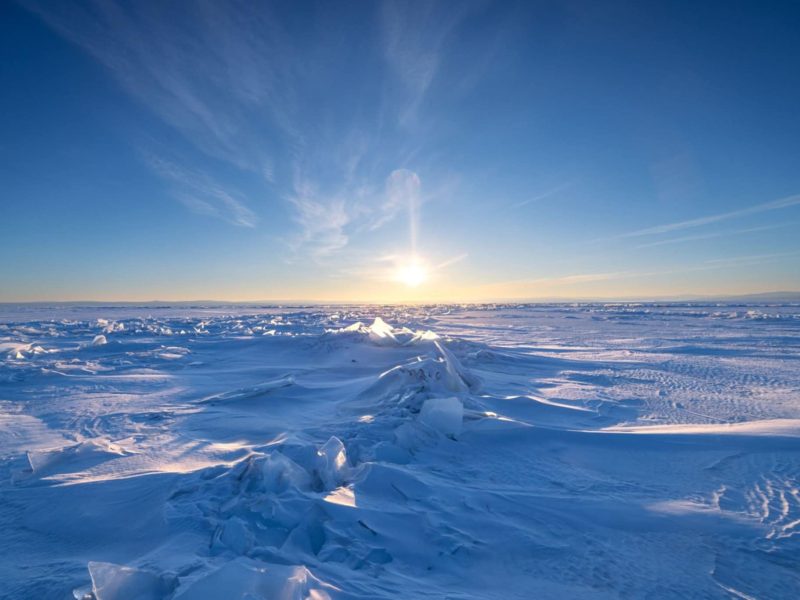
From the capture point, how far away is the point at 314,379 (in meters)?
6.95

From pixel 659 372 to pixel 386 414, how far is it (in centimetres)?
594

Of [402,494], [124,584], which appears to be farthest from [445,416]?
[124,584]

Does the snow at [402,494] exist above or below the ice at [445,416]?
below

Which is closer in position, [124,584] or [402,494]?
[124,584]

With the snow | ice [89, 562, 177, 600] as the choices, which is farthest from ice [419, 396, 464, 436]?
ice [89, 562, 177, 600]

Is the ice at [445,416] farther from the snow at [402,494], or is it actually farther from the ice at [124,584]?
the ice at [124,584]

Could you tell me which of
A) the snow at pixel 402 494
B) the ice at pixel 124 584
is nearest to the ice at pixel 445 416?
the snow at pixel 402 494

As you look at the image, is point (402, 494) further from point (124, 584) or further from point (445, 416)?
point (124, 584)

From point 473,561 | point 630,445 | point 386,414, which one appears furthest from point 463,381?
point 473,561

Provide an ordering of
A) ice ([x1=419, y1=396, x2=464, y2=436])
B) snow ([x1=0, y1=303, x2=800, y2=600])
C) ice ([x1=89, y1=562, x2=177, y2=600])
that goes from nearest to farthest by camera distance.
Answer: ice ([x1=89, y1=562, x2=177, y2=600])
snow ([x1=0, y1=303, x2=800, y2=600])
ice ([x1=419, y1=396, x2=464, y2=436])

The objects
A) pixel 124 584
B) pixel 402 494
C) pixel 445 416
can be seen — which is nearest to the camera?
pixel 124 584

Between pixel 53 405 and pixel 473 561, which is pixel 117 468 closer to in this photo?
pixel 473 561

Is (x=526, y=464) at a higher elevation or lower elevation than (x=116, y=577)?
lower

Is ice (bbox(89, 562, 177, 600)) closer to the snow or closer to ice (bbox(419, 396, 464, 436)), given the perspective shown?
the snow
